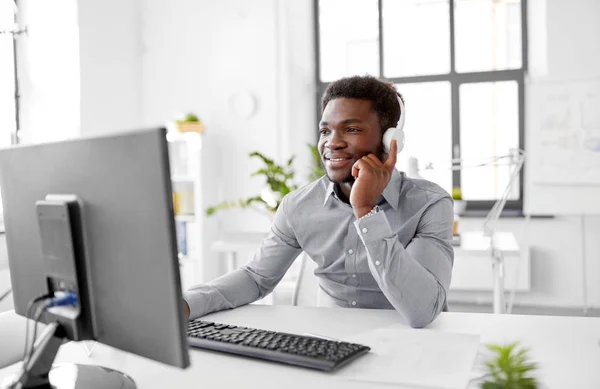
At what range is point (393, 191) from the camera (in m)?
1.61

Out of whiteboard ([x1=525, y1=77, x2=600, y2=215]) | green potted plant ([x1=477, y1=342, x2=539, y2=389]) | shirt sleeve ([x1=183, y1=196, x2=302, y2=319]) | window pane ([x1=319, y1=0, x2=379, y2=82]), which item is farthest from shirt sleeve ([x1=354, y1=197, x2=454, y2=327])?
window pane ([x1=319, y1=0, x2=379, y2=82])

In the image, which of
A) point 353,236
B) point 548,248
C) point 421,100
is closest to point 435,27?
point 421,100

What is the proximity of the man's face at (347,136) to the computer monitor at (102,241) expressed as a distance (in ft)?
2.79

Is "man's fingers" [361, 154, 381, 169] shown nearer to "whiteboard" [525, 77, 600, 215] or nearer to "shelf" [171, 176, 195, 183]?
"whiteboard" [525, 77, 600, 215]

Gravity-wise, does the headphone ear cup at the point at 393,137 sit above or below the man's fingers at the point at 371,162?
above

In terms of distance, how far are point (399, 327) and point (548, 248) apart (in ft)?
11.2

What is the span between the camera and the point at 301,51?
16.0ft

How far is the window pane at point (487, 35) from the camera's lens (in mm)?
4543

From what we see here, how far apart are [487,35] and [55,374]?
441 cm

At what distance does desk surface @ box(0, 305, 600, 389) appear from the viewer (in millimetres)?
939

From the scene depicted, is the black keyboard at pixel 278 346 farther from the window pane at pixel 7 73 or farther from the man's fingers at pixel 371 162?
the window pane at pixel 7 73

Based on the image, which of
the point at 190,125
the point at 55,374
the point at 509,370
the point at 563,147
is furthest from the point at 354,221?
the point at 190,125

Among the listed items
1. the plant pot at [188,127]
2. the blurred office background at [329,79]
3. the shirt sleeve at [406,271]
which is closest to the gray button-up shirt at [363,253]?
the shirt sleeve at [406,271]

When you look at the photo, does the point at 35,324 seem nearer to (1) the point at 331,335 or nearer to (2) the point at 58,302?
(2) the point at 58,302
